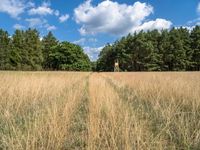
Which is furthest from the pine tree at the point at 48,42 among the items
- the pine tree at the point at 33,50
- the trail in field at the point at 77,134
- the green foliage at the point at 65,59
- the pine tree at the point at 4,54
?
the trail in field at the point at 77,134

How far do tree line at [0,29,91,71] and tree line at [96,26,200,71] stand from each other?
623 inches

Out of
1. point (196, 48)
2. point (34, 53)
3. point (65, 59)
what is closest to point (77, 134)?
point (196, 48)

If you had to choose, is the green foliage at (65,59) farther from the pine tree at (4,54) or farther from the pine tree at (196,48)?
the pine tree at (196,48)

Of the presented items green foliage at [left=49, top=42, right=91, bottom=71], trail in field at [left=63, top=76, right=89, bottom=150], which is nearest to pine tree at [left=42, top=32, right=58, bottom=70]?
green foliage at [left=49, top=42, right=91, bottom=71]

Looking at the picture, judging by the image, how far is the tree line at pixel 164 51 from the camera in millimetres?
63656

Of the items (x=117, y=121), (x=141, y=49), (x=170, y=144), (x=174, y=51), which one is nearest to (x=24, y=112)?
(x=117, y=121)

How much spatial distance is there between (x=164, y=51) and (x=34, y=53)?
2997cm

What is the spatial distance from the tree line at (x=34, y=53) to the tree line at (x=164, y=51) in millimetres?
15814

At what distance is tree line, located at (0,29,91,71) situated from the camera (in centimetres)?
6500

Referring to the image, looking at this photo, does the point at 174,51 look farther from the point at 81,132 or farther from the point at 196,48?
the point at 81,132

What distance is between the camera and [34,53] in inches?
2813

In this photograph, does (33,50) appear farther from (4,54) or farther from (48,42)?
(48,42)

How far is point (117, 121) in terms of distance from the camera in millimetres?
4406

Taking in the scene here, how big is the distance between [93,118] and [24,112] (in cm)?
163
